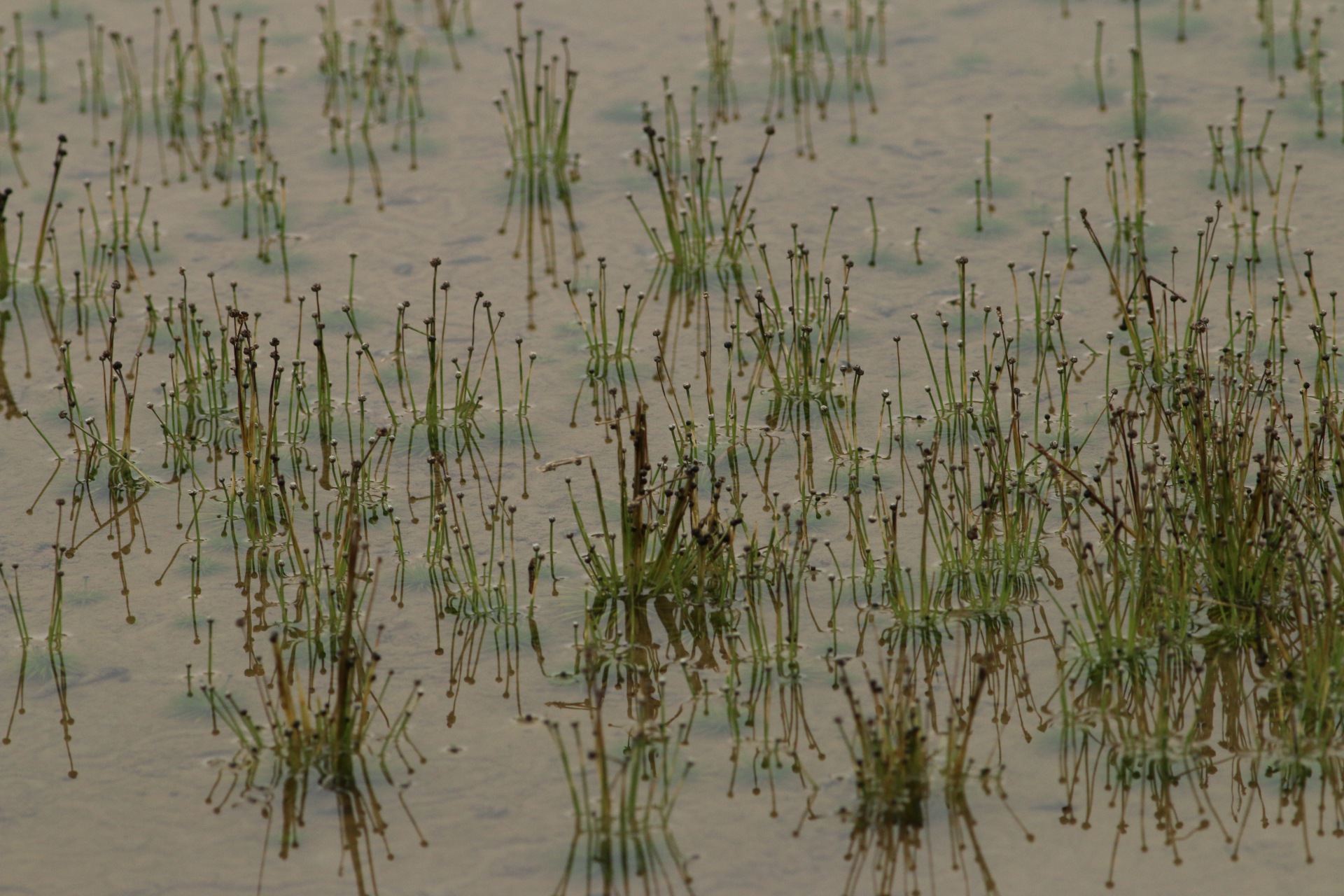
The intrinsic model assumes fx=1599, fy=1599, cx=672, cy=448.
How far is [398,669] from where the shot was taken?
15.5 ft

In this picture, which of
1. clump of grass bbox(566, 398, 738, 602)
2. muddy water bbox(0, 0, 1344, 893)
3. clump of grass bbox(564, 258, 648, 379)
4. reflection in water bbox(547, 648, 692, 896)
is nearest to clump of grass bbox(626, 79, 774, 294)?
muddy water bbox(0, 0, 1344, 893)

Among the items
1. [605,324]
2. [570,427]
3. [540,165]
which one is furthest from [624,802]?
[540,165]

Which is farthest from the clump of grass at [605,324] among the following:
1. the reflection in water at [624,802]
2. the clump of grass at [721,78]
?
the reflection in water at [624,802]

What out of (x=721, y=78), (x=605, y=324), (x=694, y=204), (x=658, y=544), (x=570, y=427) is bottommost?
(x=658, y=544)

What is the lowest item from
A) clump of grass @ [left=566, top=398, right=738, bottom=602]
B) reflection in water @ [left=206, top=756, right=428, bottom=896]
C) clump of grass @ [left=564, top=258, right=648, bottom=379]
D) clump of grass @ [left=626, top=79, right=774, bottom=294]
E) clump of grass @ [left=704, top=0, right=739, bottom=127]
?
reflection in water @ [left=206, top=756, right=428, bottom=896]

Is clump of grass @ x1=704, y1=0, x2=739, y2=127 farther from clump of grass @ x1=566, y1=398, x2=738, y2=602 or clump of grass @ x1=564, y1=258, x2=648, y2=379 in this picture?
clump of grass @ x1=566, y1=398, x2=738, y2=602

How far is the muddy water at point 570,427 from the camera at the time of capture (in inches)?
159

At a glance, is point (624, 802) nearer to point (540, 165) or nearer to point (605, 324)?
point (605, 324)

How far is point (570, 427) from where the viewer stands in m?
5.97

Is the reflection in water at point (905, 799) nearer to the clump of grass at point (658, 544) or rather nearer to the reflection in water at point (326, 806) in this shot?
the clump of grass at point (658, 544)

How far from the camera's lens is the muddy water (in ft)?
13.2

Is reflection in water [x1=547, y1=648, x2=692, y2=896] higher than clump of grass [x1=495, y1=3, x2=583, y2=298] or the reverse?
the reverse

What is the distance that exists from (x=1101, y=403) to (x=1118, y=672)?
169cm

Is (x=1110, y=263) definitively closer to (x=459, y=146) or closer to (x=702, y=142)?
(x=702, y=142)
